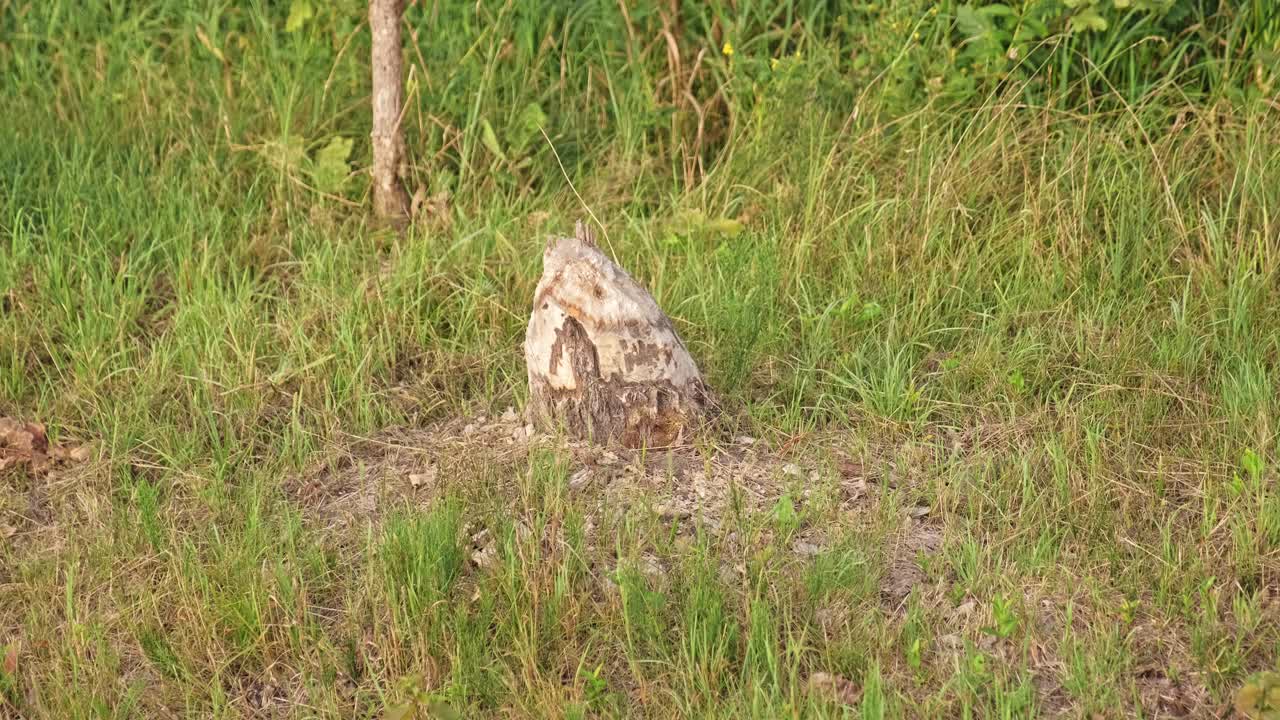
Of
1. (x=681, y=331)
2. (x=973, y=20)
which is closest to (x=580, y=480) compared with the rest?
(x=681, y=331)

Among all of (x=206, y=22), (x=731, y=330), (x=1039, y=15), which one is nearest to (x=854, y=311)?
(x=731, y=330)

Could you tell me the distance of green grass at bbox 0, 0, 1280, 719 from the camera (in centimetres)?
322

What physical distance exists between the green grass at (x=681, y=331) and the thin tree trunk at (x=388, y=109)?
12cm

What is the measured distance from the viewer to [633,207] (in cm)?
498

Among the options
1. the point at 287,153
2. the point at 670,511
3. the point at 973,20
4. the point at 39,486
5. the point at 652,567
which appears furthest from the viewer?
the point at 287,153

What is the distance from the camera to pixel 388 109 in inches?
199

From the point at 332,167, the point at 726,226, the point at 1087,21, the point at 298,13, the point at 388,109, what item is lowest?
the point at 726,226

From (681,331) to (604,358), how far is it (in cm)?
60

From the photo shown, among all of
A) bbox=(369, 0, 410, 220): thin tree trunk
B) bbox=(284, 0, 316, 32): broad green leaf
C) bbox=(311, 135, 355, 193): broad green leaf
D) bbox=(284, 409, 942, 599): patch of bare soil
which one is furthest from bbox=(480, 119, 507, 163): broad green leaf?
bbox=(284, 409, 942, 599): patch of bare soil

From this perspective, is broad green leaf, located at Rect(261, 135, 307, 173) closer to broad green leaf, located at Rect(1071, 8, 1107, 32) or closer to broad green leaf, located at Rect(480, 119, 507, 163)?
broad green leaf, located at Rect(480, 119, 507, 163)

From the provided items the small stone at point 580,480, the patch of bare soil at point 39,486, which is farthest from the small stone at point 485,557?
the patch of bare soil at point 39,486

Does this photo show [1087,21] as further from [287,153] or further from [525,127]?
[287,153]

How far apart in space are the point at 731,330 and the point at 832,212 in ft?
2.31

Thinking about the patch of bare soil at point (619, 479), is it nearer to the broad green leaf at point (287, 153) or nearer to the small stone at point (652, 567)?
the small stone at point (652, 567)
